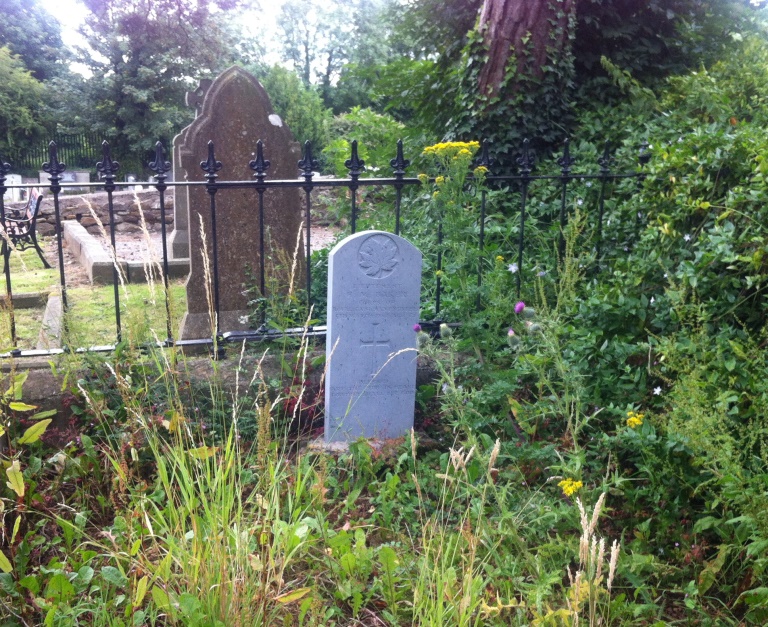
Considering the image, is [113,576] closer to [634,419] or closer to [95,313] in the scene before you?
[634,419]

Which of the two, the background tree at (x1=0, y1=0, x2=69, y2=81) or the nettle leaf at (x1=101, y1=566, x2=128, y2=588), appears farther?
the background tree at (x1=0, y1=0, x2=69, y2=81)

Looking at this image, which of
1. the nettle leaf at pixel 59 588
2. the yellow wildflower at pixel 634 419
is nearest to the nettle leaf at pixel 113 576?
the nettle leaf at pixel 59 588

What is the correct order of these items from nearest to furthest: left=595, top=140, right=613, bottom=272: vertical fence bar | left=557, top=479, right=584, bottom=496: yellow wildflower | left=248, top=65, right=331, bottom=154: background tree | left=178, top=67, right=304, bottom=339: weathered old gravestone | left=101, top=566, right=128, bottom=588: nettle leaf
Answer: left=101, top=566, right=128, bottom=588: nettle leaf < left=557, top=479, right=584, bottom=496: yellow wildflower < left=595, top=140, right=613, bottom=272: vertical fence bar < left=178, top=67, right=304, bottom=339: weathered old gravestone < left=248, top=65, right=331, bottom=154: background tree

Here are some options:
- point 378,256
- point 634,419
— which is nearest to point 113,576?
point 378,256

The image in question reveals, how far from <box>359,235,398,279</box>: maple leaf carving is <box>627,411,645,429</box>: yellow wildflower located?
127 centimetres

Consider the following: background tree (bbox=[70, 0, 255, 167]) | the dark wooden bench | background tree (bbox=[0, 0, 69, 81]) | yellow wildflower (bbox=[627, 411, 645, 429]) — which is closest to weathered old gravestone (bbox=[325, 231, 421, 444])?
yellow wildflower (bbox=[627, 411, 645, 429])

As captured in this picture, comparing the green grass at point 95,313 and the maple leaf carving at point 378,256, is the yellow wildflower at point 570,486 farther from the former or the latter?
the green grass at point 95,313

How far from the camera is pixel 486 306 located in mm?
3635

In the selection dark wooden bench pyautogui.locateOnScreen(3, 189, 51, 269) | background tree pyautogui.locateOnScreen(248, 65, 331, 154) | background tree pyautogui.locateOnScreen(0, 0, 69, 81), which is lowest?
dark wooden bench pyautogui.locateOnScreen(3, 189, 51, 269)

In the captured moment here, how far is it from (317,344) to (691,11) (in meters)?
5.45

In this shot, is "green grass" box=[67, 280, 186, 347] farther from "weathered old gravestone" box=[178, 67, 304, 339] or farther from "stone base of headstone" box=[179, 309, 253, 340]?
"weathered old gravestone" box=[178, 67, 304, 339]

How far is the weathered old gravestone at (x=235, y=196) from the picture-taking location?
5.39 metres

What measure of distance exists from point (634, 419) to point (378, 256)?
4.45 ft

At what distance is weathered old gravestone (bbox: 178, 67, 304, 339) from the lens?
5387mm
